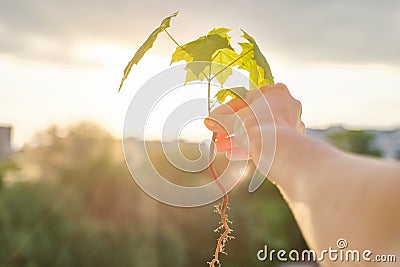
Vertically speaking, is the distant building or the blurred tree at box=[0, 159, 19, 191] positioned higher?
the distant building

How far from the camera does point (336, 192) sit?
33cm

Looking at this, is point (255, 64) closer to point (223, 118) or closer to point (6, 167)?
point (223, 118)

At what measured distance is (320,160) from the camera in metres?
0.36

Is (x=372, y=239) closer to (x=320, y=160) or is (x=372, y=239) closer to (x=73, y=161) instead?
(x=320, y=160)

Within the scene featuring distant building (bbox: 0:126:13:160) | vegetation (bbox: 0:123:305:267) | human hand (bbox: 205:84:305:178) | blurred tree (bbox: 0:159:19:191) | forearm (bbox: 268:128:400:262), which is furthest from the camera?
distant building (bbox: 0:126:13:160)

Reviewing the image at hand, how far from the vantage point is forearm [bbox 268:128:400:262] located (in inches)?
11.7

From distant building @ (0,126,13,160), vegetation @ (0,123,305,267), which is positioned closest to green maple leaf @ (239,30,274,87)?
vegetation @ (0,123,305,267)

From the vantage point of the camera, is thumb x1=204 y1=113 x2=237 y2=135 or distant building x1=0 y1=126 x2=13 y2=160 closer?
thumb x1=204 y1=113 x2=237 y2=135

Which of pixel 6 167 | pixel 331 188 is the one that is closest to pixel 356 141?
pixel 6 167

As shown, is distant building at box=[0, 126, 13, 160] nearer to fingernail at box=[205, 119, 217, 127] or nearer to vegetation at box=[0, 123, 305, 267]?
vegetation at box=[0, 123, 305, 267]

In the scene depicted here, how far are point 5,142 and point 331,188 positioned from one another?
14.9 feet

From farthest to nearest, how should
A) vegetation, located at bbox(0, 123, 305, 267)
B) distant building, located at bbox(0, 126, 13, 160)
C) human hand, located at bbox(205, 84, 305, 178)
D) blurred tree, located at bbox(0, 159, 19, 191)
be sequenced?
distant building, located at bbox(0, 126, 13, 160) < blurred tree, located at bbox(0, 159, 19, 191) < vegetation, located at bbox(0, 123, 305, 267) < human hand, located at bbox(205, 84, 305, 178)

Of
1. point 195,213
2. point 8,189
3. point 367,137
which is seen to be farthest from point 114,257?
point 367,137

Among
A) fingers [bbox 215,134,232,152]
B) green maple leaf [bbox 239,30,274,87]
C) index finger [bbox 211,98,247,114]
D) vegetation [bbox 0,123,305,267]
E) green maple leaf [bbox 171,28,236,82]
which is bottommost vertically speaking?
fingers [bbox 215,134,232,152]
